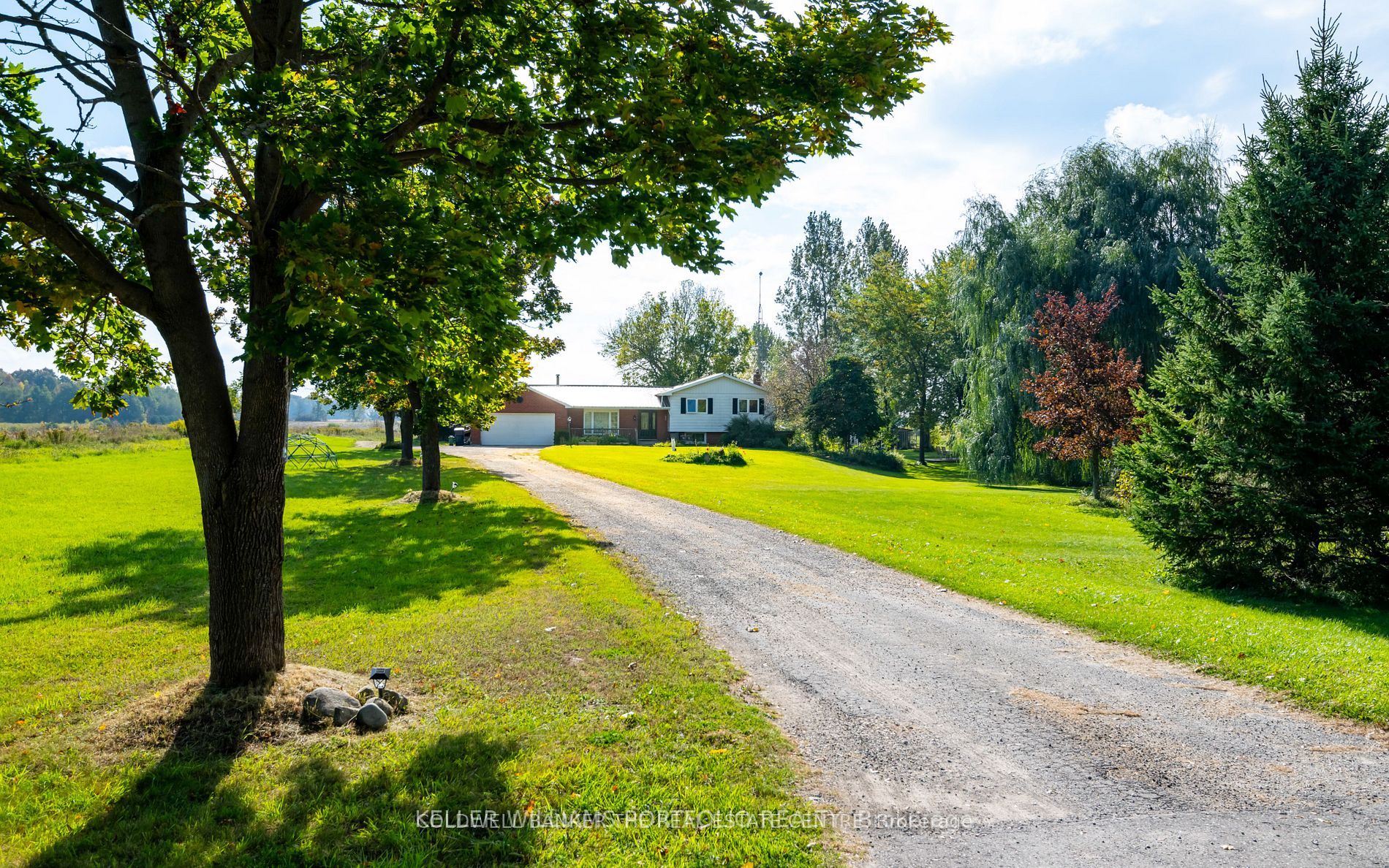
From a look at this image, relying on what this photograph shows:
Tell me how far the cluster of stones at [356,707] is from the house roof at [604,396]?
165 feet

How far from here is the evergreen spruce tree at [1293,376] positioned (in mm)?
9766

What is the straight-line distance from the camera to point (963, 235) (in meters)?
33.6

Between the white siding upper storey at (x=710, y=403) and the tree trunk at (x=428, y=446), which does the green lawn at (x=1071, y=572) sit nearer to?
the tree trunk at (x=428, y=446)

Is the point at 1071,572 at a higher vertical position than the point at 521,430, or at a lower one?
lower

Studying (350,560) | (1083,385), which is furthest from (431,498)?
(1083,385)

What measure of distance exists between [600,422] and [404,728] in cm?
5285

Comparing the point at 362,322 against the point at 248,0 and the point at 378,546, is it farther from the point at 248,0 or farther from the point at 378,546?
the point at 378,546

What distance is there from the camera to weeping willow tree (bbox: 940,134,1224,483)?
27.4m

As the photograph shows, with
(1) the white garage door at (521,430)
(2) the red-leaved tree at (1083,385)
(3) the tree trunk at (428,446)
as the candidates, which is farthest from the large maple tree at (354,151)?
(1) the white garage door at (521,430)

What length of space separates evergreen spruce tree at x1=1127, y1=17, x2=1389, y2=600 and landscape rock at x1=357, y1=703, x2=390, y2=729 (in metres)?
11.1

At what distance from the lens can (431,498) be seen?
756 inches

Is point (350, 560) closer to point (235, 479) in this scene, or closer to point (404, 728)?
point (235, 479)

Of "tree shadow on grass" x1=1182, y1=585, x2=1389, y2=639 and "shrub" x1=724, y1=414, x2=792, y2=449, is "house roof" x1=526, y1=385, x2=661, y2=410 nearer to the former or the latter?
"shrub" x1=724, y1=414, x2=792, y2=449

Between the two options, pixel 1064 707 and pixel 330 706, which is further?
pixel 1064 707
